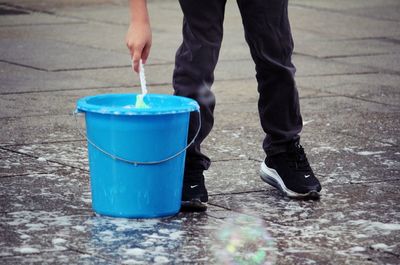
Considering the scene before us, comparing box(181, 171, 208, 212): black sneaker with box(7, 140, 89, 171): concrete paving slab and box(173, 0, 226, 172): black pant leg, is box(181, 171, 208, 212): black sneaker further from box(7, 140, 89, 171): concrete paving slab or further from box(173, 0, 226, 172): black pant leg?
box(7, 140, 89, 171): concrete paving slab

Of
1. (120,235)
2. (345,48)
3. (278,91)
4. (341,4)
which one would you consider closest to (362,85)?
(345,48)

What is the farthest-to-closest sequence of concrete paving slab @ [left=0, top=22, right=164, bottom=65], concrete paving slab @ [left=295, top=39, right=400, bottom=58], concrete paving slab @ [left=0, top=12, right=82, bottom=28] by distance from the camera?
concrete paving slab @ [left=0, top=12, right=82, bottom=28], concrete paving slab @ [left=0, top=22, right=164, bottom=65], concrete paving slab @ [left=295, top=39, right=400, bottom=58]

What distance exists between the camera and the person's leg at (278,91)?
186 inches

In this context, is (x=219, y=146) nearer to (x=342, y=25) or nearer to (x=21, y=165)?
(x=21, y=165)

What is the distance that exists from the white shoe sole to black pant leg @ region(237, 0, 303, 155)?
9 centimetres

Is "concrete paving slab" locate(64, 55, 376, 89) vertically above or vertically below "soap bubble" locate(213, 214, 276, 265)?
below

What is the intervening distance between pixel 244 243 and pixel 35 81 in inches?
155

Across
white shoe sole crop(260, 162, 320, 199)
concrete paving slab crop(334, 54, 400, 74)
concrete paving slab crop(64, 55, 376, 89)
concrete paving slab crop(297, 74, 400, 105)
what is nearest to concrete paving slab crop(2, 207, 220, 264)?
white shoe sole crop(260, 162, 320, 199)

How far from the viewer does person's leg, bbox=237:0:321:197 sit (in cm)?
471

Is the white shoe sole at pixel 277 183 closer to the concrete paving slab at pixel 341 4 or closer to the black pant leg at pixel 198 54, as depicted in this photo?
the black pant leg at pixel 198 54

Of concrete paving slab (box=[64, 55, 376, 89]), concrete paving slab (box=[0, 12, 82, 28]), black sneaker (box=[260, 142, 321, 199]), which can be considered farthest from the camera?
concrete paving slab (box=[0, 12, 82, 28])

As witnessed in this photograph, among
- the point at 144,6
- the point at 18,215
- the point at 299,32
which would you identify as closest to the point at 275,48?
the point at 144,6

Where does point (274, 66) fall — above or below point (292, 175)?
above

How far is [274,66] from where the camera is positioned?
4.79 metres
